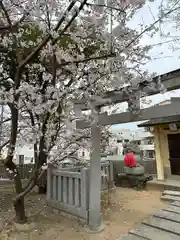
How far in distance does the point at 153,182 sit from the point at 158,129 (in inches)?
81.9

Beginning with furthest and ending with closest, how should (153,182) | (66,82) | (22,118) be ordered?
(153,182) < (22,118) < (66,82)

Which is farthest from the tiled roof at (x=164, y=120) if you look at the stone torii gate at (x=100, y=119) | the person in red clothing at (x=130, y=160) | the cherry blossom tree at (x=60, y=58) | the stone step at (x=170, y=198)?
the cherry blossom tree at (x=60, y=58)

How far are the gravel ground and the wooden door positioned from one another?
86.7 inches

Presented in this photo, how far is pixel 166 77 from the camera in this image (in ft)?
12.2

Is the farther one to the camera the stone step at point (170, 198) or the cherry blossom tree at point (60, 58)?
the stone step at point (170, 198)

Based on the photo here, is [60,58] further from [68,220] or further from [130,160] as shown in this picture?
[130,160]

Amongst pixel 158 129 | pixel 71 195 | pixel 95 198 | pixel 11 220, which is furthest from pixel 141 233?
pixel 158 129

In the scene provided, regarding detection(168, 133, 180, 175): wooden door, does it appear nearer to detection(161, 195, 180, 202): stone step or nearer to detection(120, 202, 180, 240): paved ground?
detection(161, 195, 180, 202): stone step

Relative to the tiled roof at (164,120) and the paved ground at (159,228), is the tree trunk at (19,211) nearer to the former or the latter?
the paved ground at (159,228)

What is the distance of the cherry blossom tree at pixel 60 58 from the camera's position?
3.77 m

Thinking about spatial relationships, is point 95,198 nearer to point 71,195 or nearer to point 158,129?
point 71,195

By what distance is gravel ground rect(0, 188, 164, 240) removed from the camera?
13.3 feet

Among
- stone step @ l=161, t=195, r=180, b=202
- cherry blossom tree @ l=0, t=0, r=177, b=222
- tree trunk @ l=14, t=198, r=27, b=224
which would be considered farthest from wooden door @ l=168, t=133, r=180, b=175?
tree trunk @ l=14, t=198, r=27, b=224

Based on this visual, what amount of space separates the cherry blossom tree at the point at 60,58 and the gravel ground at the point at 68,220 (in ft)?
1.11
